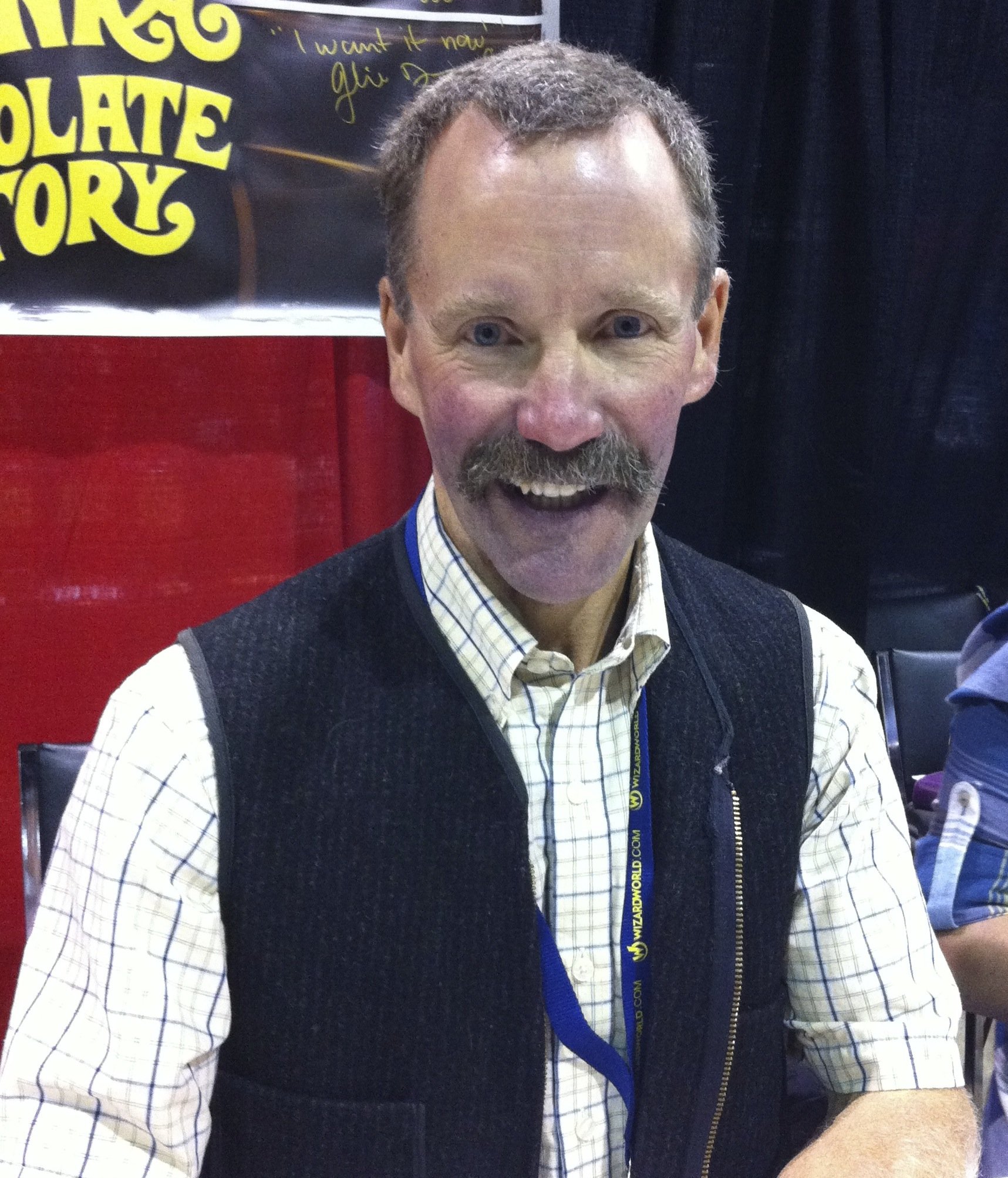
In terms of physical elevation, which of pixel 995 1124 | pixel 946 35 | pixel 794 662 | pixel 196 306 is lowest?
pixel 995 1124

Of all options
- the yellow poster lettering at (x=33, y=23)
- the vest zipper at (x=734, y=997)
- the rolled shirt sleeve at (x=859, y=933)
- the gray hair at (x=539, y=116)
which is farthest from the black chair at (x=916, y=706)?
the yellow poster lettering at (x=33, y=23)

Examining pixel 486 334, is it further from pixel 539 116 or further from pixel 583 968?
pixel 583 968

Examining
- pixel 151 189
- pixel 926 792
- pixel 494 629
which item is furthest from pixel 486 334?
pixel 926 792

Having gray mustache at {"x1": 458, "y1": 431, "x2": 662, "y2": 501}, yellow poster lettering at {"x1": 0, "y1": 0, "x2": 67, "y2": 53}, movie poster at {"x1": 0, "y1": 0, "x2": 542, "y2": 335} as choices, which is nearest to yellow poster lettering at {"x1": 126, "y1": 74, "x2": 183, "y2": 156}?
movie poster at {"x1": 0, "y1": 0, "x2": 542, "y2": 335}

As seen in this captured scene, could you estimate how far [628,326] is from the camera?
82 centimetres

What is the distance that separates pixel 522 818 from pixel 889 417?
1832 millimetres

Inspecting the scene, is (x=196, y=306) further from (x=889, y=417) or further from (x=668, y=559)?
(x=889, y=417)

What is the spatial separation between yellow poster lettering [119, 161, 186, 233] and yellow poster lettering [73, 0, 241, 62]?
0.53 feet

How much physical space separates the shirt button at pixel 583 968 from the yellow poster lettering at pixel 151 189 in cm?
136

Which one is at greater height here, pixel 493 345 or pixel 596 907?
pixel 493 345

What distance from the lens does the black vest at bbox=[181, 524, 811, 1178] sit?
0.83 metres

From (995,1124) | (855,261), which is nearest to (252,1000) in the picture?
(995,1124)

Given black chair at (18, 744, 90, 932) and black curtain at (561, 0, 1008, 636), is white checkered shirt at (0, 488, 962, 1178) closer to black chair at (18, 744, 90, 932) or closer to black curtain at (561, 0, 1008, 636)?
black chair at (18, 744, 90, 932)

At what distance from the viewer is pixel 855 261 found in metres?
2.17
